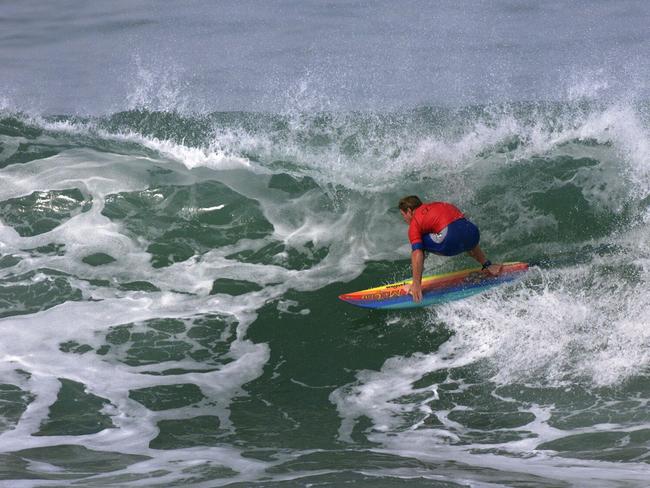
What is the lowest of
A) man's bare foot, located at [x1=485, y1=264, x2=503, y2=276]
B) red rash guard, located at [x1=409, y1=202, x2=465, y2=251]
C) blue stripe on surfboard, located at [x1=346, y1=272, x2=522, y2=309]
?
blue stripe on surfboard, located at [x1=346, y1=272, x2=522, y2=309]

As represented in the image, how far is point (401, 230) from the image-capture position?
1079 cm

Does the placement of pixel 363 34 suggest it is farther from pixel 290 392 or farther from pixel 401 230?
pixel 290 392

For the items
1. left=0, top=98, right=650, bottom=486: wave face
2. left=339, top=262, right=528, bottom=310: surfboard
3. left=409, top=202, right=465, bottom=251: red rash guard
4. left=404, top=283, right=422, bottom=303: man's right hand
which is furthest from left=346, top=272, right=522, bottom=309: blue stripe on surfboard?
left=409, top=202, right=465, bottom=251: red rash guard

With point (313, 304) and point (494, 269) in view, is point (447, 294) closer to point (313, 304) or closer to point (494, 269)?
point (494, 269)

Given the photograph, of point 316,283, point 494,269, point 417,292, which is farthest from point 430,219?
point 316,283

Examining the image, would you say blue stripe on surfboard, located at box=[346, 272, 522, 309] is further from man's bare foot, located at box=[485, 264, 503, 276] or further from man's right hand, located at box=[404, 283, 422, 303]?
man's right hand, located at box=[404, 283, 422, 303]

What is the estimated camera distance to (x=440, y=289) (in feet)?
30.3

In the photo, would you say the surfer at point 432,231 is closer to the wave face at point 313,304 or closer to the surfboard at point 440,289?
the surfboard at point 440,289

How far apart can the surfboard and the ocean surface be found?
12cm

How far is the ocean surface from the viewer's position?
6.49 metres

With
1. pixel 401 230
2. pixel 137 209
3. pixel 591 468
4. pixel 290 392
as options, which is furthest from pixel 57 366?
pixel 591 468

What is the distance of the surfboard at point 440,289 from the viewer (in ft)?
30.2

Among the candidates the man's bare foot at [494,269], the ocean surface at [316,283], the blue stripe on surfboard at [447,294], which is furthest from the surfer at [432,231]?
the ocean surface at [316,283]

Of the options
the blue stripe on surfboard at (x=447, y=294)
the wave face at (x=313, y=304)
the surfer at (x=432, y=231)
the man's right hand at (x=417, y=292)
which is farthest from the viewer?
the blue stripe on surfboard at (x=447, y=294)
